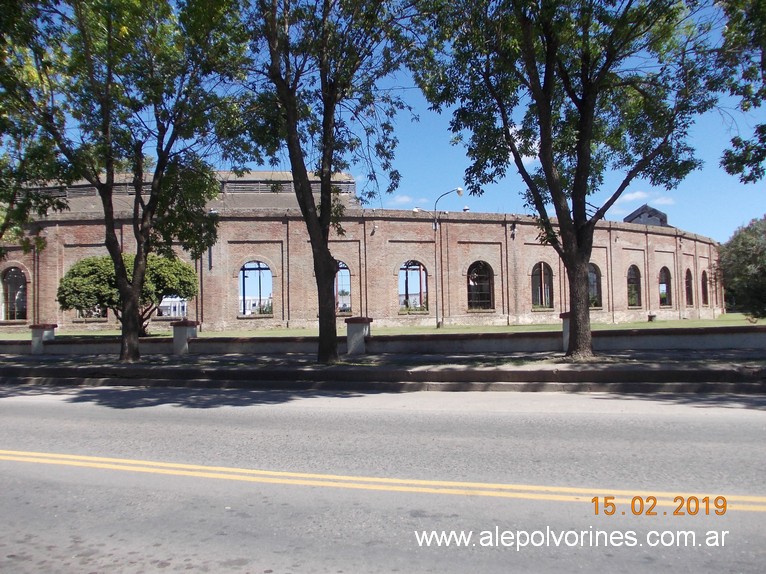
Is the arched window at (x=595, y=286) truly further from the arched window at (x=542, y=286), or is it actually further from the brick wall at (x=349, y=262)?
the brick wall at (x=349, y=262)

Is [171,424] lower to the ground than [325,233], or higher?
lower

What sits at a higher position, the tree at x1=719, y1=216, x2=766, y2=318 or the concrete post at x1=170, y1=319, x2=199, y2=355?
the tree at x1=719, y1=216, x2=766, y2=318

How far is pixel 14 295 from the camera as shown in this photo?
104ft

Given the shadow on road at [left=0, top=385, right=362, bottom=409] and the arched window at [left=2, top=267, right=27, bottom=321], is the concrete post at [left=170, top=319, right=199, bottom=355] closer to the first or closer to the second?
the shadow on road at [left=0, top=385, right=362, bottom=409]

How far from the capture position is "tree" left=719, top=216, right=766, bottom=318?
16203 mm

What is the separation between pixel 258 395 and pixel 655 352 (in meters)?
10.9

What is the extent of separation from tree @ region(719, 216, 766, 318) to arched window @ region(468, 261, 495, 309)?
1415 cm

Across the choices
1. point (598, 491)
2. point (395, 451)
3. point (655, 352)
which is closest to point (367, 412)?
point (395, 451)

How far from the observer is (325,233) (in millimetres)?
14875

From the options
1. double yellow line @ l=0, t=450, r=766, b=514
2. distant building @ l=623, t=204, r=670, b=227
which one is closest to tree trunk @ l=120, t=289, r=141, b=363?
double yellow line @ l=0, t=450, r=766, b=514

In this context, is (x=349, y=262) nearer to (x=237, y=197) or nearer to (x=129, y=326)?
(x=237, y=197)

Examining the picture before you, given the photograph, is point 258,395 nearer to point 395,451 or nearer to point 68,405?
point 68,405

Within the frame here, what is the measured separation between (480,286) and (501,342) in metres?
15.7

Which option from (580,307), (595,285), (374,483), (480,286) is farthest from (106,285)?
(595,285)
